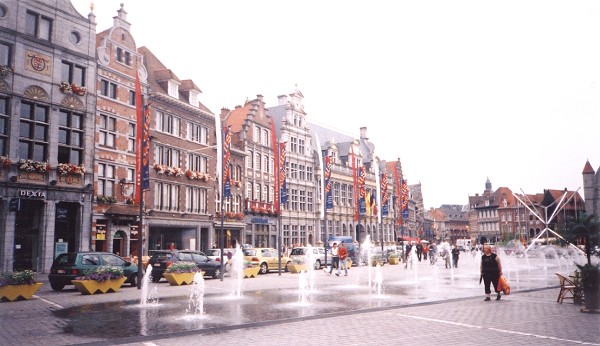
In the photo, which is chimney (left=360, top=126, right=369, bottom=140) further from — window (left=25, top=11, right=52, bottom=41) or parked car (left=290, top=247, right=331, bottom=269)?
window (left=25, top=11, right=52, bottom=41)

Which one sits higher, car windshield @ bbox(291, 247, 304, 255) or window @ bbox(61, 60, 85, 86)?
window @ bbox(61, 60, 85, 86)

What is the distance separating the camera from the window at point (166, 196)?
37.7 metres

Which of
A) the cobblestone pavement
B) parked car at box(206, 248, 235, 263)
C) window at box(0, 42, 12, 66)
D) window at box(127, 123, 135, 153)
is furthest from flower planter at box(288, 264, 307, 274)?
window at box(0, 42, 12, 66)

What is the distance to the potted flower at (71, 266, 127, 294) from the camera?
59.8 feet

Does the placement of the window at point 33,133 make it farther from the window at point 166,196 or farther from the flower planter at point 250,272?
the flower planter at point 250,272

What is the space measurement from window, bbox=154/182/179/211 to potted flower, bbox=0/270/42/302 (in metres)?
20.6

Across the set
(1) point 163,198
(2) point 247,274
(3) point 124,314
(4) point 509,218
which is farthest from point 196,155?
(4) point 509,218

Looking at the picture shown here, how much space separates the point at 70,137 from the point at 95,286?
Result: 15.4 metres

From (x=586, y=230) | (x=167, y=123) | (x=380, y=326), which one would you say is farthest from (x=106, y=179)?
(x=586, y=230)

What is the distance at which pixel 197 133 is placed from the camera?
43.1m

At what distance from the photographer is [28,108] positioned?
28953 millimetres

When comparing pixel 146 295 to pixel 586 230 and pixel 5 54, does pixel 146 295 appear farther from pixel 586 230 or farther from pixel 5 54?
pixel 5 54

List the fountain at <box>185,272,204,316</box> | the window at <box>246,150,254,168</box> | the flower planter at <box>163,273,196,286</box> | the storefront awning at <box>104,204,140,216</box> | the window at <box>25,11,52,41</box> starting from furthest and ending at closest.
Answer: the window at <box>246,150,254,168</box> < the storefront awning at <box>104,204,140,216</box> < the window at <box>25,11,52,41</box> < the flower planter at <box>163,273,196,286</box> < the fountain at <box>185,272,204,316</box>

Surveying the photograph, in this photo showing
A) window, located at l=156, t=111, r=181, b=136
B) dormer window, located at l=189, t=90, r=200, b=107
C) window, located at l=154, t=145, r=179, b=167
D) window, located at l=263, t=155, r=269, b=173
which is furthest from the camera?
window, located at l=263, t=155, r=269, b=173
